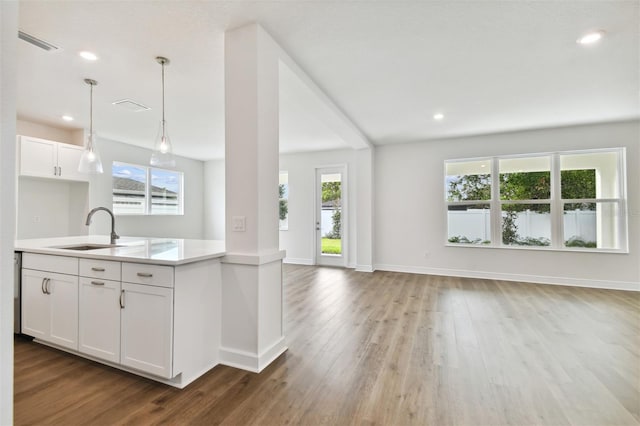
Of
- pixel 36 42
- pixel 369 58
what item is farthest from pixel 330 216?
pixel 36 42

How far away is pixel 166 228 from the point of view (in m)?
7.16

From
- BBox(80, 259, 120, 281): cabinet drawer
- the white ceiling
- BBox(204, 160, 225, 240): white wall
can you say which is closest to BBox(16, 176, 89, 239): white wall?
the white ceiling

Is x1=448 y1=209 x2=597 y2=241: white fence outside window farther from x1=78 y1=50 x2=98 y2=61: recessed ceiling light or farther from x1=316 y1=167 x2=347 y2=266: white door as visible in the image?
x1=78 y1=50 x2=98 y2=61: recessed ceiling light

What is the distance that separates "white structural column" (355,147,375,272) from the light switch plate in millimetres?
4143

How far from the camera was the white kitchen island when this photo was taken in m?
1.97

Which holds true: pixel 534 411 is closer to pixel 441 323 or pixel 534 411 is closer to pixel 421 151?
pixel 441 323

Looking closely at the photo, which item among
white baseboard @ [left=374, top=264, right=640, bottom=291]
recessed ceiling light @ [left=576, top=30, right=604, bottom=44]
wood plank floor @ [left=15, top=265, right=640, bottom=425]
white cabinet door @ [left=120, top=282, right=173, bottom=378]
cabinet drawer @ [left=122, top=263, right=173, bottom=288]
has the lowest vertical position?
wood plank floor @ [left=15, top=265, right=640, bottom=425]

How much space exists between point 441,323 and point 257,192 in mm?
2470

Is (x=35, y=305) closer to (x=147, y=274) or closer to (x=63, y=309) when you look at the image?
(x=63, y=309)

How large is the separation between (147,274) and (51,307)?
1233 millimetres

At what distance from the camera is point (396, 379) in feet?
6.90

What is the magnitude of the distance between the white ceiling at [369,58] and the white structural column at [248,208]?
31 cm

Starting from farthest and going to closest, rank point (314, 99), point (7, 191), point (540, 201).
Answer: point (540, 201), point (314, 99), point (7, 191)

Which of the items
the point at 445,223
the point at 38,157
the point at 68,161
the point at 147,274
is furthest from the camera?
the point at 445,223
